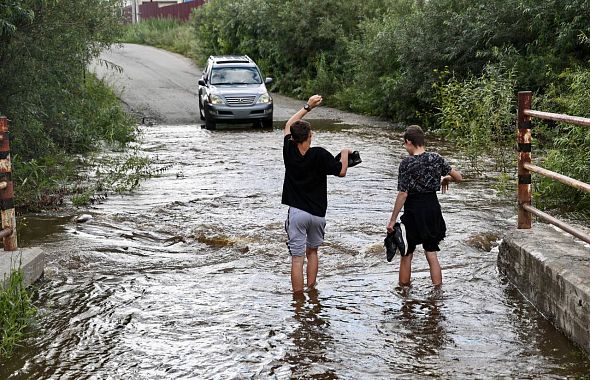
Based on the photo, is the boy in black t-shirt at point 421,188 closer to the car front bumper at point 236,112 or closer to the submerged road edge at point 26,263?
the submerged road edge at point 26,263

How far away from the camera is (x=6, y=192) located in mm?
7883

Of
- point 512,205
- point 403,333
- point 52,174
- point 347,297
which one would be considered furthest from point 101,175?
point 403,333

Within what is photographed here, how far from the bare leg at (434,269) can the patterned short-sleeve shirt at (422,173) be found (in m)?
0.58

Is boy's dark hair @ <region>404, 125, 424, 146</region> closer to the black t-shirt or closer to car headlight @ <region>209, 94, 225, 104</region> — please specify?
the black t-shirt

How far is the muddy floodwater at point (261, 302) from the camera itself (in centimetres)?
587

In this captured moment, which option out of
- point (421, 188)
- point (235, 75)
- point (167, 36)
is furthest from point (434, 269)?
point (167, 36)

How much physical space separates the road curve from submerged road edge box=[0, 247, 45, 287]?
39.8ft

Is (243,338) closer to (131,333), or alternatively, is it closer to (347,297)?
(131,333)

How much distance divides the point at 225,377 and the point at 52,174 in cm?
920

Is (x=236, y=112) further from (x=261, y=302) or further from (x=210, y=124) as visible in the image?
(x=261, y=302)

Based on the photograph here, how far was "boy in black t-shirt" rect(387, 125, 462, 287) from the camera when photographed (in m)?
7.32

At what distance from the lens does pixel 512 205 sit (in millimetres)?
11836

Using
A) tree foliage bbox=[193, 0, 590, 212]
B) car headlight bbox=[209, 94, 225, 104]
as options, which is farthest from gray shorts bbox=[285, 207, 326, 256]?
car headlight bbox=[209, 94, 225, 104]

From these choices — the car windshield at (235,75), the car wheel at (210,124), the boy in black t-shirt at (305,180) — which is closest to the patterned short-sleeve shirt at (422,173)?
the boy in black t-shirt at (305,180)
